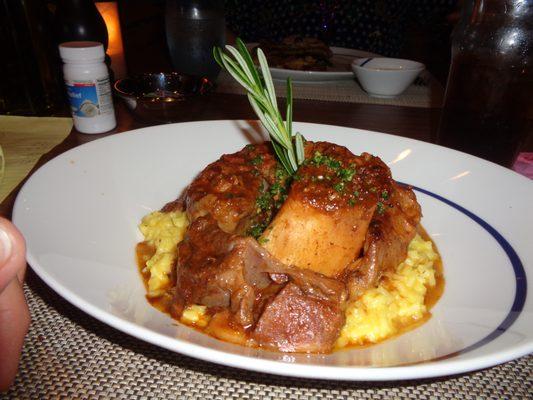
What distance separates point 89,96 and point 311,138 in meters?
2.05

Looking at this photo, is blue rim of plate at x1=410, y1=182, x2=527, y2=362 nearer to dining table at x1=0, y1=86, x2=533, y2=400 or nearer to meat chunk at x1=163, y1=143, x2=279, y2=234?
dining table at x1=0, y1=86, x2=533, y2=400

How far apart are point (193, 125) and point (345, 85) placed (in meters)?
3.16

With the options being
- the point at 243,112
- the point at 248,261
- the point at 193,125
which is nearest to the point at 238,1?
the point at 243,112

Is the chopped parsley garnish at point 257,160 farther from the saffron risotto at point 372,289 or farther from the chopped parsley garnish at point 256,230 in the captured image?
the saffron risotto at point 372,289

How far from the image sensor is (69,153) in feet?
8.17

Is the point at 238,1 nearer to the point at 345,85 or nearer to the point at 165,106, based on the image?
the point at 345,85

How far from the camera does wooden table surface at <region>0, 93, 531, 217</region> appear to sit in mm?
4176

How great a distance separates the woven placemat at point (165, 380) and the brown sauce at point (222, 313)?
13 cm

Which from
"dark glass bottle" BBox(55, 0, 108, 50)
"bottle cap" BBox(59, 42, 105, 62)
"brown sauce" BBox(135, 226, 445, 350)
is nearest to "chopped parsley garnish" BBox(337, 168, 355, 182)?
"brown sauce" BBox(135, 226, 445, 350)

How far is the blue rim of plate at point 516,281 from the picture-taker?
1.56m

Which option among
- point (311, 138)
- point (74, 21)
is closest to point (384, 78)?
point (311, 138)

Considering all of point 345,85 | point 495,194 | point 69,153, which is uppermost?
point 69,153

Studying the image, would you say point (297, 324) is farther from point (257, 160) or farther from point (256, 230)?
point (257, 160)

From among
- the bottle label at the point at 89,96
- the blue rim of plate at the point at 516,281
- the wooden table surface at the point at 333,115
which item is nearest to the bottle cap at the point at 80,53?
the bottle label at the point at 89,96
